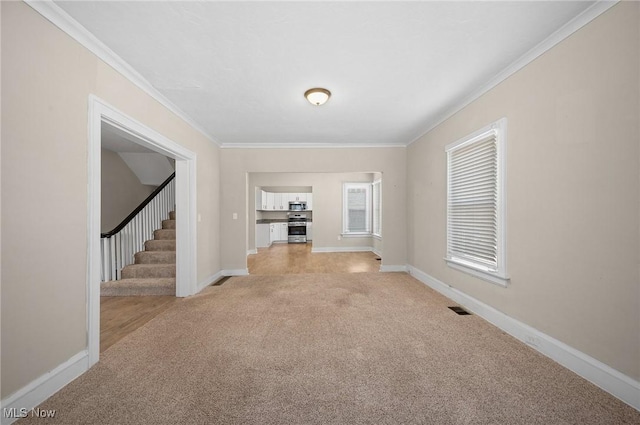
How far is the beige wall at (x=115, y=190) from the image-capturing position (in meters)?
5.77

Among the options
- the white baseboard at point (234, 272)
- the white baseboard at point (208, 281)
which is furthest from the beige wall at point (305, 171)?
the white baseboard at point (208, 281)

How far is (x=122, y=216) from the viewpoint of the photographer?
624 cm

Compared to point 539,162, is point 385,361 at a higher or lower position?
lower

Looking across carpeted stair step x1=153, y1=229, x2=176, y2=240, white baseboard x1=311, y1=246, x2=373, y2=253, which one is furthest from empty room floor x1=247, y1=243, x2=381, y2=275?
carpeted stair step x1=153, y1=229, x2=176, y2=240

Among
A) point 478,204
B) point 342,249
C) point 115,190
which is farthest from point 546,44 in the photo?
point 115,190

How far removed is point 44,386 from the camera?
66.9 inches

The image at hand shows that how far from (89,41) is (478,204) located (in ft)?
12.8

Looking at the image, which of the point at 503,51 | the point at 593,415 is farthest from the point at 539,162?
the point at 593,415

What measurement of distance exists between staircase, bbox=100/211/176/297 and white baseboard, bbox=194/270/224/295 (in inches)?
13.8

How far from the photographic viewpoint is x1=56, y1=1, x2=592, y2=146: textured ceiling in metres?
1.81

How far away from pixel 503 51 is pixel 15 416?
4.15 metres

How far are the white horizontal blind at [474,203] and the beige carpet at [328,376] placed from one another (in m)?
0.78

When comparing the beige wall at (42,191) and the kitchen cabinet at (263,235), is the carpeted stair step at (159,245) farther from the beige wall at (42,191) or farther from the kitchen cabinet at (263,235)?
the kitchen cabinet at (263,235)

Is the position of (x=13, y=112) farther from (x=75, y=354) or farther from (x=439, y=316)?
(x=439, y=316)
